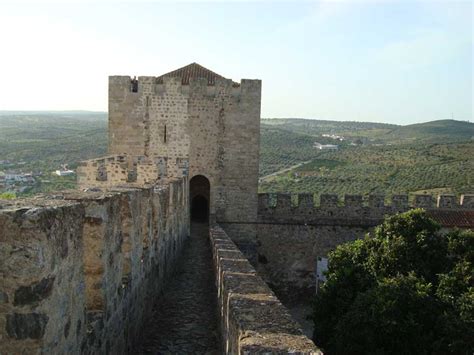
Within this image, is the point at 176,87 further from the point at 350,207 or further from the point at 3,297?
A: the point at 3,297

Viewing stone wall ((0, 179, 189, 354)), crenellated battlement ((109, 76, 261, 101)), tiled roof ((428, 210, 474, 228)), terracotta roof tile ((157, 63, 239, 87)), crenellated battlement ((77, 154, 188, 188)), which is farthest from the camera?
tiled roof ((428, 210, 474, 228))

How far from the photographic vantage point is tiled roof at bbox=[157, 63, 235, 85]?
15940mm

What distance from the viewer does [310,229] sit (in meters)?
17.0

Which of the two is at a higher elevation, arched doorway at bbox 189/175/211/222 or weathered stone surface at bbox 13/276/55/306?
weathered stone surface at bbox 13/276/55/306

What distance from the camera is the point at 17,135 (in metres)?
55.7

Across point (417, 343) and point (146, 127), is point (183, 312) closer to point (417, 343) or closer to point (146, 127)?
point (417, 343)

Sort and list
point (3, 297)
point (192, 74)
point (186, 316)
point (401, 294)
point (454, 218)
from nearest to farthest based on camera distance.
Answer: point (3, 297), point (186, 316), point (401, 294), point (192, 74), point (454, 218)

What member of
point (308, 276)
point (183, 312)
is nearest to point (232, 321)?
point (183, 312)

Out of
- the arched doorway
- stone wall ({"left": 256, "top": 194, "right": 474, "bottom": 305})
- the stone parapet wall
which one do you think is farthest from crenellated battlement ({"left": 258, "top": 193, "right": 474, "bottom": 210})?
the stone parapet wall

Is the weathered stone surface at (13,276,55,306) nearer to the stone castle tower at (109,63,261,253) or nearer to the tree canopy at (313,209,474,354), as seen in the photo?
the tree canopy at (313,209,474,354)

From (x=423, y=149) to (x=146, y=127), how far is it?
128ft

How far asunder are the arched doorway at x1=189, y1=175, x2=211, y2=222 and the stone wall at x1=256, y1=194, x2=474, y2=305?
7.73 feet

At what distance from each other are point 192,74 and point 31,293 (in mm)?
14266

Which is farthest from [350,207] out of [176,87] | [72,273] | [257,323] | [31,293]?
[31,293]
